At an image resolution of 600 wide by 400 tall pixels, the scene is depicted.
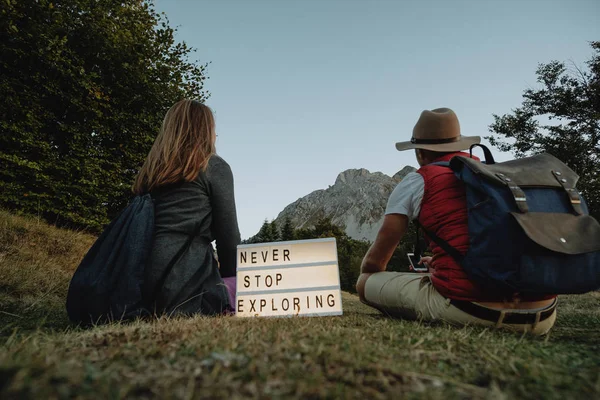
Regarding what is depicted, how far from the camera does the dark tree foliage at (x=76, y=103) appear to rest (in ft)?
25.3

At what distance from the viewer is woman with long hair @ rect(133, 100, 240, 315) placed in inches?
108

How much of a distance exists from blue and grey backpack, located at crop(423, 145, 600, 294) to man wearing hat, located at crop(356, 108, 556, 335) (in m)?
0.16

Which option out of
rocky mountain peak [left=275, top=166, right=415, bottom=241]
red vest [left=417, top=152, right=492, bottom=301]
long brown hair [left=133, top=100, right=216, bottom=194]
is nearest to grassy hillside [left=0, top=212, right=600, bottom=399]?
red vest [left=417, top=152, right=492, bottom=301]

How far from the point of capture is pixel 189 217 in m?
2.94

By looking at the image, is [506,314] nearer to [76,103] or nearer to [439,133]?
[439,133]

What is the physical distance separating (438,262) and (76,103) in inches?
368

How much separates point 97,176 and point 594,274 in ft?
32.1

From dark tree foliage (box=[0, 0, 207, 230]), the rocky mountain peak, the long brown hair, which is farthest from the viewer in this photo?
the rocky mountain peak

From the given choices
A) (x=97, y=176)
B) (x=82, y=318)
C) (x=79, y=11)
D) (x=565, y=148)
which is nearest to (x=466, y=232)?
(x=82, y=318)

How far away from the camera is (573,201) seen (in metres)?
2.28

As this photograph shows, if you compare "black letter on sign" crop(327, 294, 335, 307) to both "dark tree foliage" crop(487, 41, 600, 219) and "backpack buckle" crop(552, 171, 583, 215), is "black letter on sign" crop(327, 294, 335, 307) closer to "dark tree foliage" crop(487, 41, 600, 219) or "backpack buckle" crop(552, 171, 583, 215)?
"backpack buckle" crop(552, 171, 583, 215)

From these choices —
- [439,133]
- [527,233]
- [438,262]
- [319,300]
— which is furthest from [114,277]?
[439,133]

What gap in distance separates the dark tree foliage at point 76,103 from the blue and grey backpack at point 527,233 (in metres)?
8.93

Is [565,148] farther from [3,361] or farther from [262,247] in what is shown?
[3,361]
